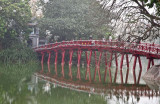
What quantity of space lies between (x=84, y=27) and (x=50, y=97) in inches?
1155

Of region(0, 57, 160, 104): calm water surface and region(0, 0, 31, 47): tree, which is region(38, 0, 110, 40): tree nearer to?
region(0, 0, 31, 47): tree

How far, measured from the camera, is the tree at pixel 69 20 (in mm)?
45219

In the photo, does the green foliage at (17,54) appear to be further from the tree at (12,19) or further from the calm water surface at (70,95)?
the calm water surface at (70,95)

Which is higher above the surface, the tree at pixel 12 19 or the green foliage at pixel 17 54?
the tree at pixel 12 19

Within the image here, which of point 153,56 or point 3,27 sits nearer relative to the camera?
point 153,56

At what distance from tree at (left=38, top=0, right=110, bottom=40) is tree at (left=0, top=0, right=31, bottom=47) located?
13.2 ft

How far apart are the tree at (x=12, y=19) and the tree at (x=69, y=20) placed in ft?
13.2

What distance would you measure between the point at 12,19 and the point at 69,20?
8216 millimetres

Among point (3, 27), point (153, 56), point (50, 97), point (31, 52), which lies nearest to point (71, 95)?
point (50, 97)

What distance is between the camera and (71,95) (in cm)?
1755

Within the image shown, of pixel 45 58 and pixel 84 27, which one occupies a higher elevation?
pixel 84 27

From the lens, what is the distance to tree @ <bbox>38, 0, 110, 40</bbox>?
148 ft

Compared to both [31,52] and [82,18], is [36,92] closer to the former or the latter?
[31,52]

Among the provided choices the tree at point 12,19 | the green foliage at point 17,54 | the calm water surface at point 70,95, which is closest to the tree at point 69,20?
the tree at point 12,19
